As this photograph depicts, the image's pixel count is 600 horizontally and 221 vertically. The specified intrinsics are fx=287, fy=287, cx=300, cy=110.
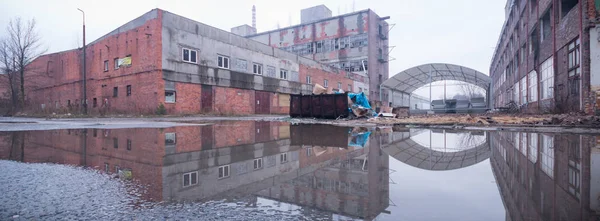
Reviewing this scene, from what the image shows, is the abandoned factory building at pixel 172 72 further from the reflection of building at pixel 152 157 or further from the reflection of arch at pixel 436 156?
the reflection of arch at pixel 436 156

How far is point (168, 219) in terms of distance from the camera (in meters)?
1.75

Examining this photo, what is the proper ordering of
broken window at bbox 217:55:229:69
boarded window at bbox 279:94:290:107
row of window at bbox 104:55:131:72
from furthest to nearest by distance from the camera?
1. boarded window at bbox 279:94:290:107
2. broken window at bbox 217:55:229:69
3. row of window at bbox 104:55:131:72

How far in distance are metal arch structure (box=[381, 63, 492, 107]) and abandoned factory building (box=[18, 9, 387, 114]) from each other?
38.1ft

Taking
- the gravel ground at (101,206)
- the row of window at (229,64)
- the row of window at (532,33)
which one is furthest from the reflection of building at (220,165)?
the row of window at (229,64)

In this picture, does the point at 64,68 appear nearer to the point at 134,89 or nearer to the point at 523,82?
the point at 134,89

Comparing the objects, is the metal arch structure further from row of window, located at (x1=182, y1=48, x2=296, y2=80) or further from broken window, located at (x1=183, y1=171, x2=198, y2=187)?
broken window, located at (x1=183, y1=171, x2=198, y2=187)

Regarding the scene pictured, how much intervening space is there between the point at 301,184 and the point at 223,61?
2349 centimetres

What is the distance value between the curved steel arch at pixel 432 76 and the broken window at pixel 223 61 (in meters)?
20.5

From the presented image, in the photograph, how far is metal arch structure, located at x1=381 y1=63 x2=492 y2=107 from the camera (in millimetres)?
31328

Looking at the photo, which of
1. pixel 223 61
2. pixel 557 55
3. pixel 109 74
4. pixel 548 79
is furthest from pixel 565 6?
pixel 109 74

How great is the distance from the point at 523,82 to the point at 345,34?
25.9 metres

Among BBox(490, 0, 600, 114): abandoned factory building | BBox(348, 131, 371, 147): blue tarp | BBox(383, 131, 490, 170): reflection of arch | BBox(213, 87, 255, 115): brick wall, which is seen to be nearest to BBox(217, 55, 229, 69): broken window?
BBox(213, 87, 255, 115): brick wall

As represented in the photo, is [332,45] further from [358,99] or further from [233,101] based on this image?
[358,99]

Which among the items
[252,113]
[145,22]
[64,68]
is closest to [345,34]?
[252,113]
